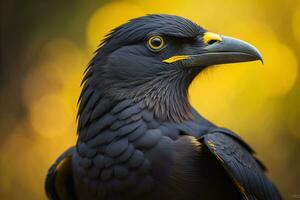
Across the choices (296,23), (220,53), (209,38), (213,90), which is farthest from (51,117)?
(220,53)

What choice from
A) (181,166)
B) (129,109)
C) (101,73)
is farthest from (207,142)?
(101,73)

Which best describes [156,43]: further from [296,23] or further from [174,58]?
[296,23]

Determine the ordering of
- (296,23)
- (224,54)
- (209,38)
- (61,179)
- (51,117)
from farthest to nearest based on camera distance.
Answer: (51,117) → (296,23) → (61,179) → (209,38) → (224,54)

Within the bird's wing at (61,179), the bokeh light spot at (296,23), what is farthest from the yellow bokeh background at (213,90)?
the bird's wing at (61,179)

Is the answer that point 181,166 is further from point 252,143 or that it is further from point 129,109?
point 252,143

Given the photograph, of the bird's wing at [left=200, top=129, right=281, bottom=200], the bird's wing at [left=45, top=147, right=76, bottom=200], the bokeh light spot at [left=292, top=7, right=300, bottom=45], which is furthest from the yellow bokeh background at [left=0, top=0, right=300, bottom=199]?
the bird's wing at [left=200, top=129, right=281, bottom=200]

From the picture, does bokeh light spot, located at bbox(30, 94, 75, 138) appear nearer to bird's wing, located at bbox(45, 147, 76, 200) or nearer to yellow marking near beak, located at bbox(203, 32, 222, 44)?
bird's wing, located at bbox(45, 147, 76, 200)
